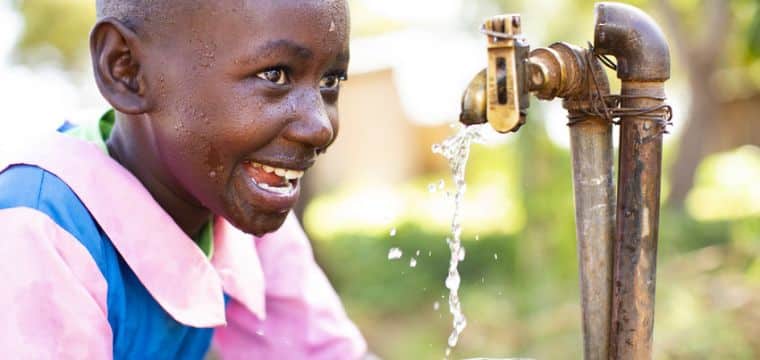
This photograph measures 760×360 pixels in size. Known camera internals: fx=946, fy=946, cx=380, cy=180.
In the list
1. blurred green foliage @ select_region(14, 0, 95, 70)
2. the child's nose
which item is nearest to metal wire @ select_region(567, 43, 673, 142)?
the child's nose

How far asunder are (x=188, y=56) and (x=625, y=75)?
0.78 m

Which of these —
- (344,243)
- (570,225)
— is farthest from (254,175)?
(344,243)

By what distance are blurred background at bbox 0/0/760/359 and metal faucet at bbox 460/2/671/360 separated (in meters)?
0.49

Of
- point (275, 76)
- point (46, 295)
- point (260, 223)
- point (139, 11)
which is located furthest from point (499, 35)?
point (46, 295)

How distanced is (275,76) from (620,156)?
2.07ft

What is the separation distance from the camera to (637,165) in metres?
1.53

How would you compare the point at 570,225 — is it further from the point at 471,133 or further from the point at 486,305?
the point at 471,133

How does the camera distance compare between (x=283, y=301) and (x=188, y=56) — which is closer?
(x=188, y=56)

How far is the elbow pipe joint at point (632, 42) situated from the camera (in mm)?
1529

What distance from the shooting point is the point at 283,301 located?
2.40 meters

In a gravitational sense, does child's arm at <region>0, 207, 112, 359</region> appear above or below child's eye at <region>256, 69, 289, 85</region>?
below

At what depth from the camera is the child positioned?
1.62m

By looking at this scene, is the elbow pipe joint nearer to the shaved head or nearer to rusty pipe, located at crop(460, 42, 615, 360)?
rusty pipe, located at crop(460, 42, 615, 360)

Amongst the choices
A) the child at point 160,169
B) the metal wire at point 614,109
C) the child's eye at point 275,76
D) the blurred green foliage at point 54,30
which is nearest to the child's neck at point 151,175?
the child at point 160,169
